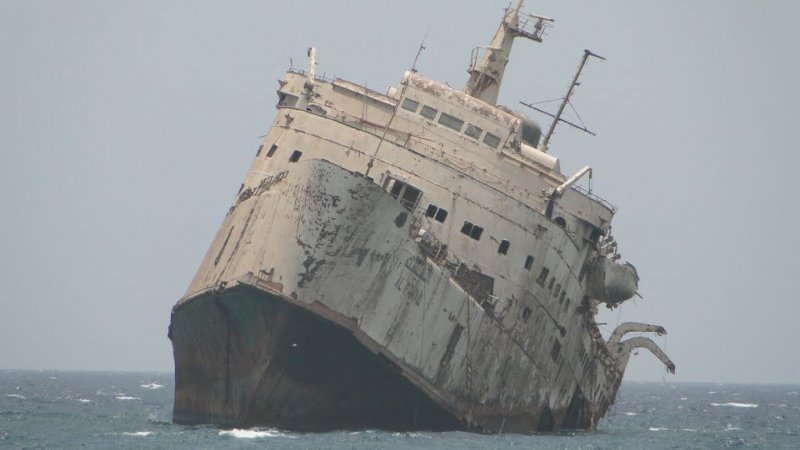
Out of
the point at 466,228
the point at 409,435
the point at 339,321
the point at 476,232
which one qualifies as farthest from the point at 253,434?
the point at 476,232

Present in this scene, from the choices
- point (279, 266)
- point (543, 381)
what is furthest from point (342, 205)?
point (543, 381)

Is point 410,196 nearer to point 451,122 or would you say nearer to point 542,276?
point 451,122

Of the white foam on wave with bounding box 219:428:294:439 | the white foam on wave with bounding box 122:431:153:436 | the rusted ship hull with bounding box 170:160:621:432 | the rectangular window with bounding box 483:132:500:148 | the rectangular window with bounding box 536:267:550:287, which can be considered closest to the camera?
the rusted ship hull with bounding box 170:160:621:432

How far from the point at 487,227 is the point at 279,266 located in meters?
4.97

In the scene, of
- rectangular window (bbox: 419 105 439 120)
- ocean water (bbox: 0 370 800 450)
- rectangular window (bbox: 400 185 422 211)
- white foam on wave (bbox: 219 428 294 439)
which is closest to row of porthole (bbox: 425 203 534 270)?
rectangular window (bbox: 400 185 422 211)

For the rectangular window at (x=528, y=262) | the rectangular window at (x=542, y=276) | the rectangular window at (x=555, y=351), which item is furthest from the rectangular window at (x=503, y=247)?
the rectangular window at (x=555, y=351)

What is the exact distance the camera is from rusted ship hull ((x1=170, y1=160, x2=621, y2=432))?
26.2m

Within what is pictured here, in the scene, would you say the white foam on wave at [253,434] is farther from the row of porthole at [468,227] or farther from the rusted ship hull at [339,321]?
the row of porthole at [468,227]

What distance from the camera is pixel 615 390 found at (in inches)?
1762

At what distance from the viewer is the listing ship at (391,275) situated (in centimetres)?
2633

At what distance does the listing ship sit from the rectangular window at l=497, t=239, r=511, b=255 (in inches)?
1.1

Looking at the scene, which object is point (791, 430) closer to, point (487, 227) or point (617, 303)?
point (617, 303)

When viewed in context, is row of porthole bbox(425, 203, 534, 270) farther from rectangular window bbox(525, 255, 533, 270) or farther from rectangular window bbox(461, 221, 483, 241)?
rectangular window bbox(525, 255, 533, 270)

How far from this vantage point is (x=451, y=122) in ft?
104
